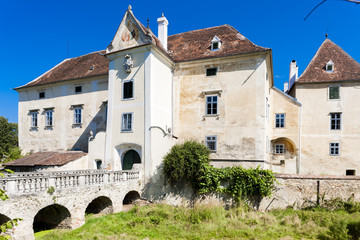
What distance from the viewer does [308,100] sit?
22734 millimetres

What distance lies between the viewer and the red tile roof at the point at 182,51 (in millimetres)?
19922

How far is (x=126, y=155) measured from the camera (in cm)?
1922

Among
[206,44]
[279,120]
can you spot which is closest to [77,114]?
[206,44]

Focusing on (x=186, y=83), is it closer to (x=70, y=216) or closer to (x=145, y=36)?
(x=145, y=36)

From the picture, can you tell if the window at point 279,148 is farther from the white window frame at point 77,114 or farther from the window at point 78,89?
the window at point 78,89

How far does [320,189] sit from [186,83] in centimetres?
1211

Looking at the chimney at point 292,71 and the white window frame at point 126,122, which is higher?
the chimney at point 292,71

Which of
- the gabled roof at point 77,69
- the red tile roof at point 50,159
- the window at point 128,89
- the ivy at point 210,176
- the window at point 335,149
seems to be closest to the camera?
the ivy at point 210,176

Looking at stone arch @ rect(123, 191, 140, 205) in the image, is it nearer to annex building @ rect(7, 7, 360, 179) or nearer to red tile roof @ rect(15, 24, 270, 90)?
annex building @ rect(7, 7, 360, 179)

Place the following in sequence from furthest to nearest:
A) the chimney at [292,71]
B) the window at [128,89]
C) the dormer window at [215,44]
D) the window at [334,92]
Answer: the chimney at [292,71] → the window at [334,92] → the dormer window at [215,44] → the window at [128,89]

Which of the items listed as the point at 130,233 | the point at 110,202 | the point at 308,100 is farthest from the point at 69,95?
the point at 308,100

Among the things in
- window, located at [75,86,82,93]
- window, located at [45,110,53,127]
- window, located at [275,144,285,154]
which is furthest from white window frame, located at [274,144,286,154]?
window, located at [45,110,53,127]

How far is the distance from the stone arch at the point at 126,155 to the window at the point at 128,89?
144 inches

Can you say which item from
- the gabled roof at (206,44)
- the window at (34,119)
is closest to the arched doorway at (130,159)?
the gabled roof at (206,44)
